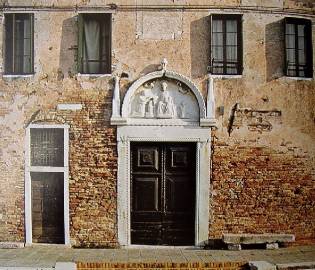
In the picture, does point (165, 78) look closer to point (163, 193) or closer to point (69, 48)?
point (69, 48)

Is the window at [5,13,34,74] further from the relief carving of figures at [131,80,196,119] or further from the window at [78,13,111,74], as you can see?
the relief carving of figures at [131,80,196,119]

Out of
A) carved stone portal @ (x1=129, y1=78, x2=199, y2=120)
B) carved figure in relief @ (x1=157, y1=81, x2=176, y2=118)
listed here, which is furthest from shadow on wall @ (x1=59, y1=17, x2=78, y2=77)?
carved figure in relief @ (x1=157, y1=81, x2=176, y2=118)

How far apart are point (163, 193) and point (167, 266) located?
4.18 feet

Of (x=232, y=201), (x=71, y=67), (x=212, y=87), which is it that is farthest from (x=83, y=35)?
(x=232, y=201)

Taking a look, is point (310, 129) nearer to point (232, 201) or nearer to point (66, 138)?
point (232, 201)

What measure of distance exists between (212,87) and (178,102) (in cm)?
56

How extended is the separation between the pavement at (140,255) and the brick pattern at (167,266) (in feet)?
0.31

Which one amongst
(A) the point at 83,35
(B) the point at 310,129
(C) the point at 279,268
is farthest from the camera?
(A) the point at 83,35

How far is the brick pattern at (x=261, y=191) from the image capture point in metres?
6.16

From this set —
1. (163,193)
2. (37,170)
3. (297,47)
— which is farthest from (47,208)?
(297,47)

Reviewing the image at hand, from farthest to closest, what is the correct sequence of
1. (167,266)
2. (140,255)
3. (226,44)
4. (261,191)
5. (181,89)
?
(181,89), (226,44), (261,191), (140,255), (167,266)

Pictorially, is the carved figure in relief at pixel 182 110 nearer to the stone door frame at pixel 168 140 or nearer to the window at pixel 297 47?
the stone door frame at pixel 168 140

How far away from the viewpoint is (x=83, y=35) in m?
6.42

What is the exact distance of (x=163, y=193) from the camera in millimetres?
6410
